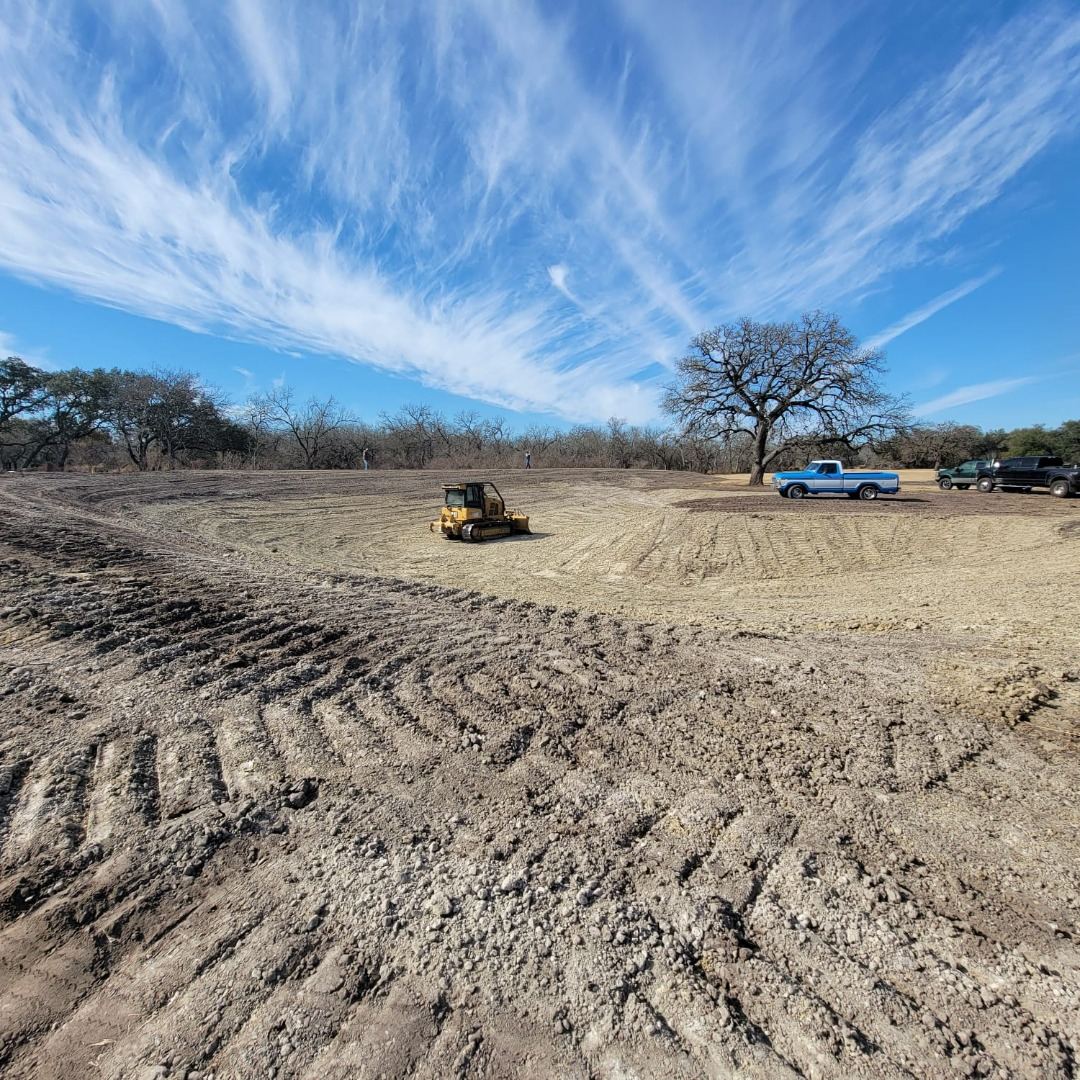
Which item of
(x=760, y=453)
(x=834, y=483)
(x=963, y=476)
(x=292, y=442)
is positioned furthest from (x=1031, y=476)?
(x=292, y=442)

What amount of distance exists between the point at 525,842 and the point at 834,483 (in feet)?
77.0

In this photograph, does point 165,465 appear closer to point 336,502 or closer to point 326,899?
point 336,502

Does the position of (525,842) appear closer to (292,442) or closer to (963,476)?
(963,476)

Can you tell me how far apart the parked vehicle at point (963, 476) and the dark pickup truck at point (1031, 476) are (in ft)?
1.80

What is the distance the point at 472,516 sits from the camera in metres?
14.9

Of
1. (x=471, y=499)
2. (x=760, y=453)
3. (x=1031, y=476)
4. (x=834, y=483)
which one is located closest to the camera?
(x=471, y=499)

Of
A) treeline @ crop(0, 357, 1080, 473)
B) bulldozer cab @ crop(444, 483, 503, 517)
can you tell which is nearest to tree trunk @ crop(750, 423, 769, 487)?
treeline @ crop(0, 357, 1080, 473)

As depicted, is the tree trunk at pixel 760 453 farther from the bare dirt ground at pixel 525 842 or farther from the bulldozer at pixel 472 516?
the bare dirt ground at pixel 525 842

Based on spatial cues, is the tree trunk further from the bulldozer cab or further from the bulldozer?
the bulldozer cab

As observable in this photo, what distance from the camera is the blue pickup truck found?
2141 centimetres

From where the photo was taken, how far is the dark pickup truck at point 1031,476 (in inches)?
825

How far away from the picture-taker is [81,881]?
2258mm

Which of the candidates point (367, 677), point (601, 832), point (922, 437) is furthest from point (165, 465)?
point (922, 437)

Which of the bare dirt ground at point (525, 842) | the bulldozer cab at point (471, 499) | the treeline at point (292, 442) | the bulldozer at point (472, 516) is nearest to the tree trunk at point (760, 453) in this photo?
the treeline at point (292, 442)
